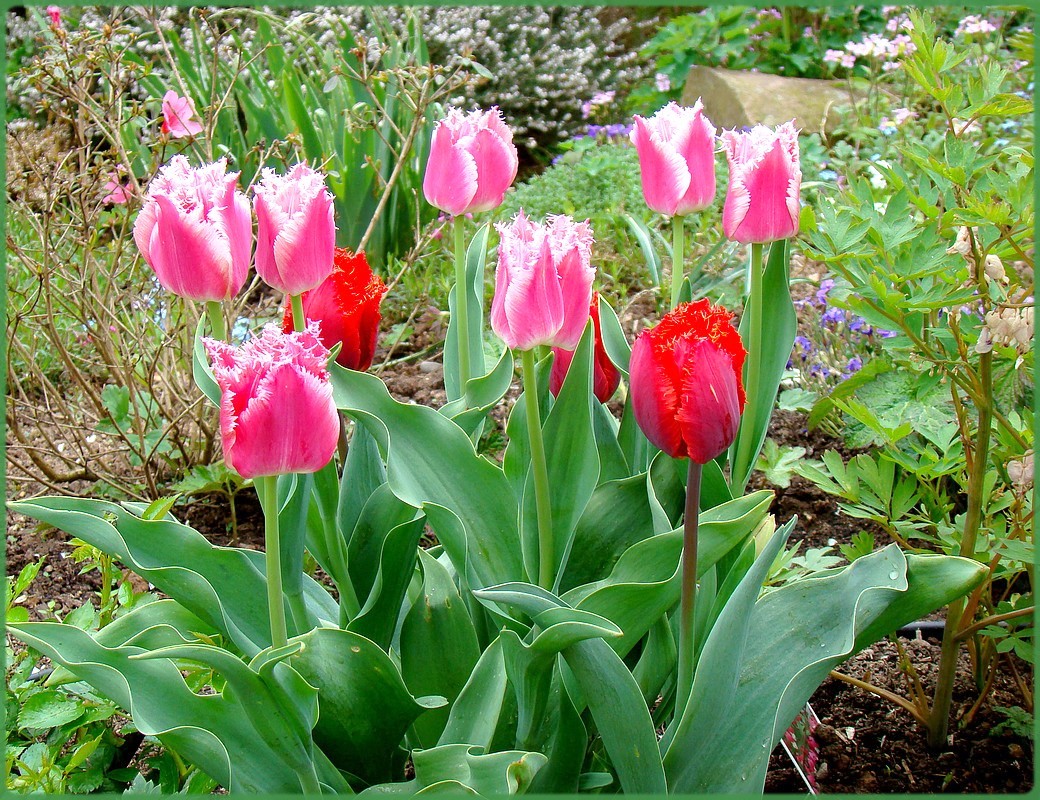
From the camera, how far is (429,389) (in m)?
2.56

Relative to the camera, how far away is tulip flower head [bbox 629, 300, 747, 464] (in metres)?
0.85

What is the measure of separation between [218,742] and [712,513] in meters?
0.53

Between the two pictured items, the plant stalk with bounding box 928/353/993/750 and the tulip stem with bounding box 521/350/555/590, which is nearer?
the tulip stem with bounding box 521/350/555/590

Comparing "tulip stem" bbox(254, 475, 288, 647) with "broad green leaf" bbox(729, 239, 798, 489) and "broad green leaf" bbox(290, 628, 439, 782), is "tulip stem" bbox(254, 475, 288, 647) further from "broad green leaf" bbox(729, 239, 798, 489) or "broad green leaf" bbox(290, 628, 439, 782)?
"broad green leaf" bbox(729, 239, 798, 489)

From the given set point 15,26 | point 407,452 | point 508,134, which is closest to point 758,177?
point 508,134

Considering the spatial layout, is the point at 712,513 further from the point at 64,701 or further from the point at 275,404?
the point at 64,701

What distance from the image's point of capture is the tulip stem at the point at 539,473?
941 mm

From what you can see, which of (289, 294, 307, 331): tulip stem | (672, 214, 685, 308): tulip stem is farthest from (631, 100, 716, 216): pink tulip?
(289, 294, 307, 331): tulip stem

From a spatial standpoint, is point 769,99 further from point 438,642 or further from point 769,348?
point 438,642

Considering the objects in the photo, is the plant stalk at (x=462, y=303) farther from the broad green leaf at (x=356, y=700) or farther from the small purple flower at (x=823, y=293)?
the small purple flower at (x=823, y=293)

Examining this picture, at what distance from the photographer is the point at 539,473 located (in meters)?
0.98

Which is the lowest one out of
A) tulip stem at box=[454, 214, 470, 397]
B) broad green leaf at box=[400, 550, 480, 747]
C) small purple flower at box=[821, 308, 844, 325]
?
small purple flower at box=[821, 308, 844, 325]

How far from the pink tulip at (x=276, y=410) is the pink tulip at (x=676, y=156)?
0.50 metres

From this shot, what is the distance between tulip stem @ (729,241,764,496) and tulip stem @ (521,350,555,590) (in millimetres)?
251
